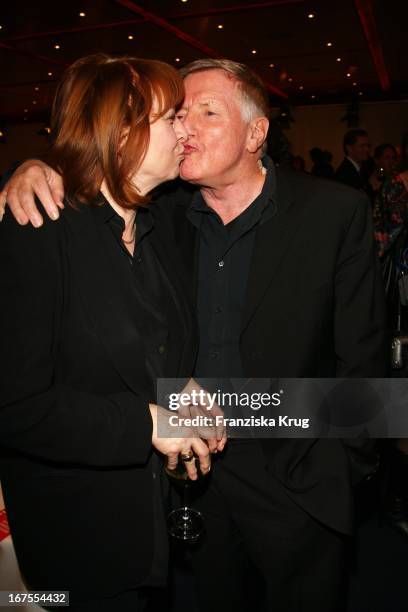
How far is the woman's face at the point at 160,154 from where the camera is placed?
1491mm

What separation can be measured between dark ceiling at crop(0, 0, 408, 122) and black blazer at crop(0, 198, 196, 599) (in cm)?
714

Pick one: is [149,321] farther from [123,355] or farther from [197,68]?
[197,68]

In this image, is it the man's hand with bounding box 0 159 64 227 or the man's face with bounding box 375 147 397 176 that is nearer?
the man's hand with bounding box 0 159 64 227

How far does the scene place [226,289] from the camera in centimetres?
185

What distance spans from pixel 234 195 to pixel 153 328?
729 millimetres

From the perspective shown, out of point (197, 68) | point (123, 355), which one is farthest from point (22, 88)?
point (123, 355)

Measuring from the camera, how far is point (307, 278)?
5.76ft

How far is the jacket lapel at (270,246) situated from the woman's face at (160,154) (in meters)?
0.40

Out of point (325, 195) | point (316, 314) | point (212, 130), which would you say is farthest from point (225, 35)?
point (316, 314)

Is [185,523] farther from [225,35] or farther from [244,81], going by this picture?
[225,35]

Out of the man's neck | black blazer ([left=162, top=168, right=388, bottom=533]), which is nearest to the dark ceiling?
the man's neck

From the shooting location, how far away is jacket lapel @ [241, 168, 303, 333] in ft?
5.72

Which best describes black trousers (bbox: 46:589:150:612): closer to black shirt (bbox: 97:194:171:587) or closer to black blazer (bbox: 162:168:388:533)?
black shirt (bbox: 97:194:171:587)

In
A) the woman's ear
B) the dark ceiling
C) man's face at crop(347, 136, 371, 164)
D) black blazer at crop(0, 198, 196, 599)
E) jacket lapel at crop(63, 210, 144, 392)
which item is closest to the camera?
black blazer at crop(0, 198, 196, 599)
